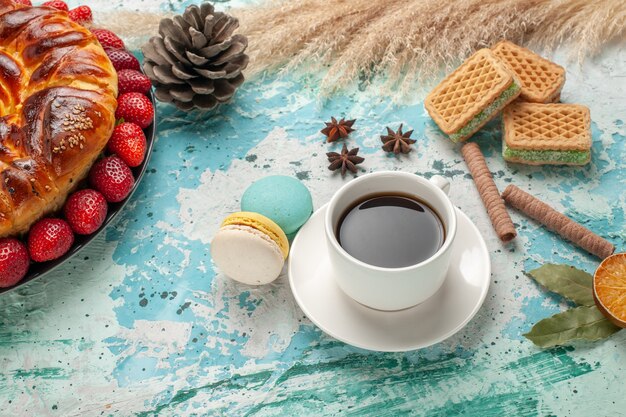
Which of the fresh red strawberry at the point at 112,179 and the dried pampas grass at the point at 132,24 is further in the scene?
the dried pampas grass at the point at 132,24

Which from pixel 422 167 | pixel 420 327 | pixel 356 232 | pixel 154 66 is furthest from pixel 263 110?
pixel 420 327

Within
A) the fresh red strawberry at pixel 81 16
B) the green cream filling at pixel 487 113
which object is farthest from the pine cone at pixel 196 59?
the green cream filling at pixel 487 113

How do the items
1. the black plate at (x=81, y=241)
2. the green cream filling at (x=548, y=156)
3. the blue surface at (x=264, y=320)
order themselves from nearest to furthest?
the blue surface at (x=264, y=320) → the black plate at (x=81, y=241) → the green cream filling at (x=548, y=156)

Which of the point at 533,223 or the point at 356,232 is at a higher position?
the point at 356,232

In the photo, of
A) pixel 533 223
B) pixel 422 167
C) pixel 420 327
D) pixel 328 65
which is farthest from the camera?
pixel 328 65

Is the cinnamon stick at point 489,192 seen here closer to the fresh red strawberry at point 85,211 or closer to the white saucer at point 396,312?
the white saucer at point 396,312

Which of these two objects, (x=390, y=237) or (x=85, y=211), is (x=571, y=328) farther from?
(x=85, y=211)

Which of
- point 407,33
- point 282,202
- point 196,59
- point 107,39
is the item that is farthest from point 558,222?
point 107,39

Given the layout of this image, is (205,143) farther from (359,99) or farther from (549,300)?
(549,300)
